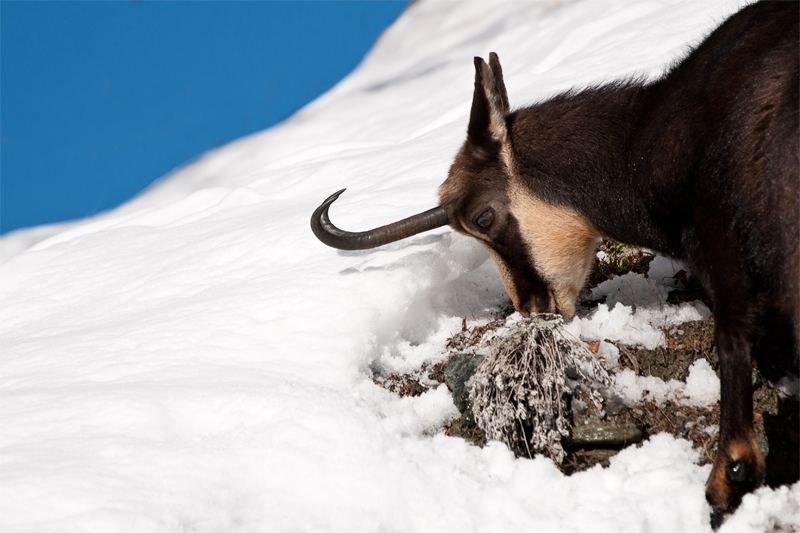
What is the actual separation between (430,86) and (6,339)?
20.5 ft

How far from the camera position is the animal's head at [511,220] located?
3.78m

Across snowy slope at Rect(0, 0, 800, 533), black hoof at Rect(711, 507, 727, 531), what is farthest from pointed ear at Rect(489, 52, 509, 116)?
black hoof at Rect(711, 507, 727, 531)

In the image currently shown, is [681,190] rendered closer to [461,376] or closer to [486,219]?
[486,219]

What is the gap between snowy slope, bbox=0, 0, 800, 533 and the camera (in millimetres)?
Answer: 2807

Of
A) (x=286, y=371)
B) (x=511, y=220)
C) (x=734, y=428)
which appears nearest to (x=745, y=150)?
(x=734, y=428)

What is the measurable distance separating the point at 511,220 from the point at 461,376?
39.2 inches

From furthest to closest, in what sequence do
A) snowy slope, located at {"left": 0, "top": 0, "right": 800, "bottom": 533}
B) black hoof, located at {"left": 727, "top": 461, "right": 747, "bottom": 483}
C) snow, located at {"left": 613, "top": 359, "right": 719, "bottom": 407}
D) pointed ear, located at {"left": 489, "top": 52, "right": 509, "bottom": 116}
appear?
pointed ear, located at {"left": 489, "top": 52, "right": 509, "bottom": 116}
snow, located at {"left": 613, "top": 359, "right": 719, "bottom": 407}
snowy slope, located at {"left": 0, "top": 0, "right": 800, "bottom": 533}
black hoof, located at {"left": 727, "top": 461, "right": 747, "bottom": 483}

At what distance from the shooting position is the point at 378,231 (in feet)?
13.7

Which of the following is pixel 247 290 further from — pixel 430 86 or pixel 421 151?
pixel 430 86

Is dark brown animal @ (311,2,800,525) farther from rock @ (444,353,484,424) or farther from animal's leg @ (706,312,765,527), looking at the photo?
rock @ (444,353,484,424)

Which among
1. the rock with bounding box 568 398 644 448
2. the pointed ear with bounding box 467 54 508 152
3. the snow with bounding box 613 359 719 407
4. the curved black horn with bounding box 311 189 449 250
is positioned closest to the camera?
the rock with bounding box 568 398 644 448

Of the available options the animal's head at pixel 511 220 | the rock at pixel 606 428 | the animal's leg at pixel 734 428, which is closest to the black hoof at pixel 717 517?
the animal's leg at pixel 734 428

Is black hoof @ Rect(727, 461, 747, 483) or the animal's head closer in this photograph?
black hoof @ Rect(727, 461, 747, 483)

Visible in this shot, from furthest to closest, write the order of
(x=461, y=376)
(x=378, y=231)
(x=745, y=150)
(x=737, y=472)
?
(x=378, y=231), (x=461, y=376), (x=745, y=150), (x=737, y=472)
